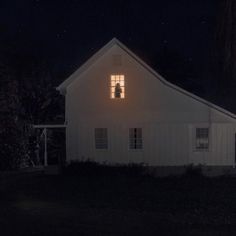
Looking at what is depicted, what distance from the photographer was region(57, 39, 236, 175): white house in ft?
99.0

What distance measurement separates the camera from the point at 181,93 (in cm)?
3034

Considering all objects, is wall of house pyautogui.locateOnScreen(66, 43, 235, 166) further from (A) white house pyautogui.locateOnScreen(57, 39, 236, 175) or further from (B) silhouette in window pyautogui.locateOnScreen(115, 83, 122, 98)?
(B) silhouette in window pyautogui.locateOnScreen(115, 83, 122, 98)

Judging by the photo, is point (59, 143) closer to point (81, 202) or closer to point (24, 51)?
point (24, 51)

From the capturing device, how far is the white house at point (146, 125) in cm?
3017

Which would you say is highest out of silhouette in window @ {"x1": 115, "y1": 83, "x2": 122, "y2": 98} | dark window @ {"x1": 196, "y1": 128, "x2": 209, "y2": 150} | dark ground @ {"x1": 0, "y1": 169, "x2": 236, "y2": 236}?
silhouette in window @ {"x1": 115, "y1": 83, "x2": 122, "y2": 98}

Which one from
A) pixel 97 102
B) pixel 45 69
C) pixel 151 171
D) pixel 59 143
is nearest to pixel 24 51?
pixel 45 69

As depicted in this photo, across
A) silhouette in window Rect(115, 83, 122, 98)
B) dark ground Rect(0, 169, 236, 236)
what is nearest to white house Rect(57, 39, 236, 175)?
silhouette in window Rect(115, 83, 122, 98)

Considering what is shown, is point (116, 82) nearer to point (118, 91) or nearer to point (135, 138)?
point (118, 91)

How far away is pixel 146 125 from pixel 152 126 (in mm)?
296

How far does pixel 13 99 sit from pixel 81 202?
14.3m

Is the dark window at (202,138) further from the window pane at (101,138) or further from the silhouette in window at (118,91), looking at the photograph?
the window pane at (101,138)

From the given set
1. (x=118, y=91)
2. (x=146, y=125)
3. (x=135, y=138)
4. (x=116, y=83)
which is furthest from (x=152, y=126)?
(x=116, y=83)

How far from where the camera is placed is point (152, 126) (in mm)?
30359

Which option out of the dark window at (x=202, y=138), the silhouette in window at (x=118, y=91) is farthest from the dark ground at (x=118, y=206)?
the silhouette in window at (x=118, y=91)
